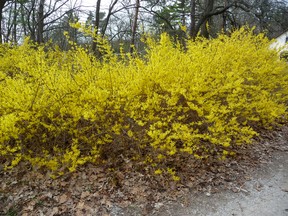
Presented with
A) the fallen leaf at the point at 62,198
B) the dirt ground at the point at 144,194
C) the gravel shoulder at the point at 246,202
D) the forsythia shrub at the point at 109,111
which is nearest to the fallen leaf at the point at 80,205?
the dirt ground at the point at 144,194

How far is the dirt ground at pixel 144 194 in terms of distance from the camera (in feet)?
8.57

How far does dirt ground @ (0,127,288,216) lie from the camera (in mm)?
2611

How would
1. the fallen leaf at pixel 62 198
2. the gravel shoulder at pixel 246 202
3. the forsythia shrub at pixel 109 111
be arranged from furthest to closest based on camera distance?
the forsythia shrub at pixel 109 111 < the fallen leaf at pixel 62 198 < the gravel shoulder at pixel 246 202

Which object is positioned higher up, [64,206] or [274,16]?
[274,16]

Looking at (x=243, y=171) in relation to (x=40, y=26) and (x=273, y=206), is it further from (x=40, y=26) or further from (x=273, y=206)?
(x=40, y=26)

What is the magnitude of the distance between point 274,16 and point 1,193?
9.66 metres

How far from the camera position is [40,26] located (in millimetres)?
8992

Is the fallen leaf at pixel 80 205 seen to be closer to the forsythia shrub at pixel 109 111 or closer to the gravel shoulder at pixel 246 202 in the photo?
the forsythia shrub at pixel 109 111

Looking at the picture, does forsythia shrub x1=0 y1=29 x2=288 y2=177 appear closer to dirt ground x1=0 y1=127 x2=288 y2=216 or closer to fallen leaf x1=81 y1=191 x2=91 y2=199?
dirt ground x1=0 y1=127 x2=288 y2=216

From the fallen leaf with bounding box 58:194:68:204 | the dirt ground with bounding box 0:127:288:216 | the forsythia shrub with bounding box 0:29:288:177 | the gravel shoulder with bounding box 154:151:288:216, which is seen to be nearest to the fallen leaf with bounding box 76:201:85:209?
the dirt ground with bounding box 0:127:288:216

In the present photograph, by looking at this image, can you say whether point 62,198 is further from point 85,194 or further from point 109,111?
point 109,111

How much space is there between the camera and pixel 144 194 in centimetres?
282

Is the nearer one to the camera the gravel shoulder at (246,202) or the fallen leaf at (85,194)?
the gravel shoulder at (246,202)

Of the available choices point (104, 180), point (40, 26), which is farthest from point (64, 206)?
point (40, 26)
